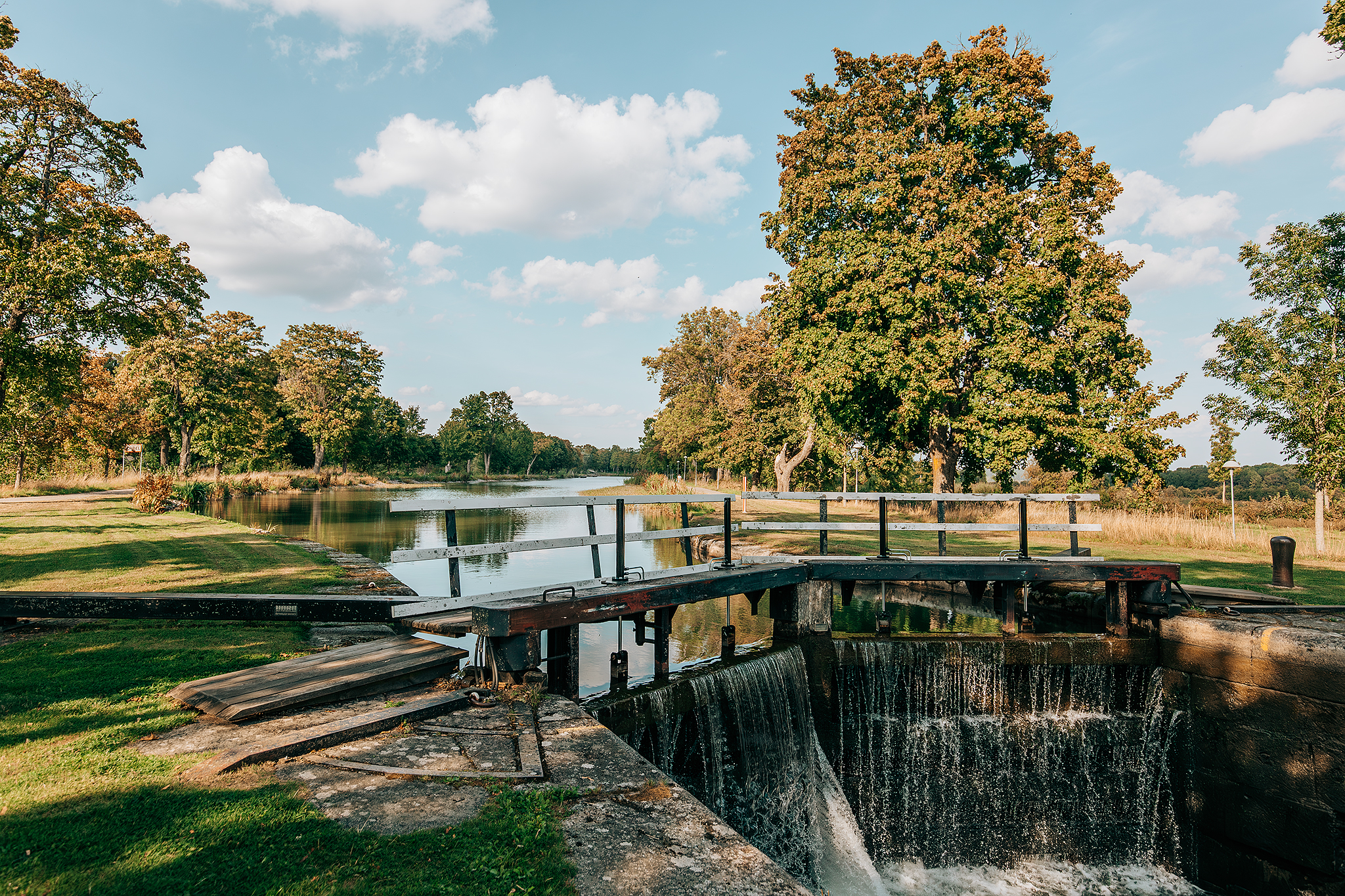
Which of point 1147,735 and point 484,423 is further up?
point 484,423

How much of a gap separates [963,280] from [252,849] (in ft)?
67.9

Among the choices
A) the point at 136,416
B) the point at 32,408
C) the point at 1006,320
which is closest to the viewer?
the point at 1006,320

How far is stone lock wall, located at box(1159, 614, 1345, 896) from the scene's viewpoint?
6254mm

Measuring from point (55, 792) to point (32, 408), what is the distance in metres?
31.6

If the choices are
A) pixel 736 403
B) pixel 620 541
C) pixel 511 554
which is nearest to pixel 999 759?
pixel 620 541

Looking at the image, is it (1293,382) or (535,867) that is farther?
(1293,382)

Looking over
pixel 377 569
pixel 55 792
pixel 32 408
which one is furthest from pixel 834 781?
pixel 32 408

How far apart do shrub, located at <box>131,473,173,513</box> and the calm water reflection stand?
8.08 ft

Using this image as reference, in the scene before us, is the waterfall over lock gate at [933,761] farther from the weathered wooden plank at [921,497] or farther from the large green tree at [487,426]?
the large green tree at [487,426]

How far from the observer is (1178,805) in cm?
750

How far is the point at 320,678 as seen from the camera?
4.68 meters

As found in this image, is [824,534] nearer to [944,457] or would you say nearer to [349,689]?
[349,689]

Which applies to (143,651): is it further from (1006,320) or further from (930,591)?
(1006,320)

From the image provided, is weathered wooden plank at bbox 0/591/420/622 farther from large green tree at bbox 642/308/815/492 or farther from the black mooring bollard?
large green tree at bbox 642/308/815/492
